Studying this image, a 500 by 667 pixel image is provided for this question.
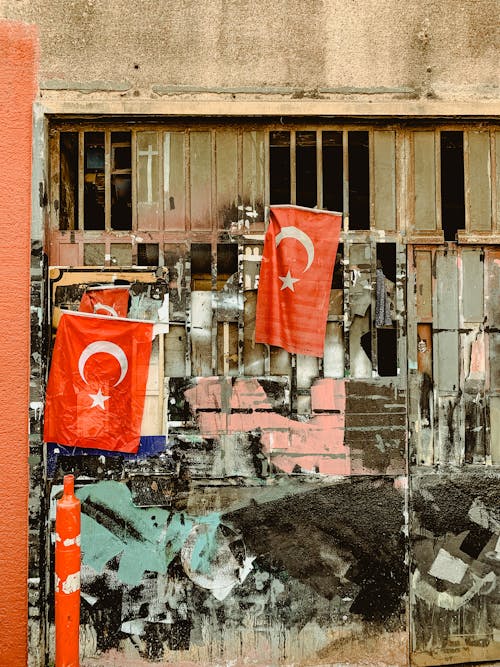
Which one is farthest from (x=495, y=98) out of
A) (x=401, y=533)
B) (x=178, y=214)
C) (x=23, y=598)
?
(x=23, y=598)

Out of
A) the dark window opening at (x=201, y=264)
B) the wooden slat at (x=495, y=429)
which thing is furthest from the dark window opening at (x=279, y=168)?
the wooden slat at (x=495, y=429)

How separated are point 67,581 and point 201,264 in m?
2.47

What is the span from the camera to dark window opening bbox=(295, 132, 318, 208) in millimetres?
4777

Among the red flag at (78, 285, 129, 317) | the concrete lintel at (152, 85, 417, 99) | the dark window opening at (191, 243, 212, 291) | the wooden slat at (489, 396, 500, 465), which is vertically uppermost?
the concrete lintel at (152, 85, 417, 99)

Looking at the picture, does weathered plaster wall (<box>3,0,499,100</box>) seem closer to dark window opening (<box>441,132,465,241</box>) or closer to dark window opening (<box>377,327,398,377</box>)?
dark window opening (<box>441,132,465,241</box>)

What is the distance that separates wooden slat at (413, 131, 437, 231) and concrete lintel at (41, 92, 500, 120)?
231 mm

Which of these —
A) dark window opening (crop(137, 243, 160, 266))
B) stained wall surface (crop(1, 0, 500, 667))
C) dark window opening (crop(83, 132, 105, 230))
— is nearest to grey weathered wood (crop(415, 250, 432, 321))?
stained wall surface (crop(1, 0, 500, 667))

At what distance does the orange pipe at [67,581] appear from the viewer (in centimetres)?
365

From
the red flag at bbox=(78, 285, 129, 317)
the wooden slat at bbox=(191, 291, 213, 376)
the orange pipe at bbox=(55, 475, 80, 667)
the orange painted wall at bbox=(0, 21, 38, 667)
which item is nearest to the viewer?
the orange pipe at bbox=(55, 475, 80, 667)

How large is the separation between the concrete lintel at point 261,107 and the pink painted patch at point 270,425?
2.11 meters

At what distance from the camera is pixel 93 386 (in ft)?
15.0

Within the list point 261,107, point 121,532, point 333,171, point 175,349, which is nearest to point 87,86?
point 261,107

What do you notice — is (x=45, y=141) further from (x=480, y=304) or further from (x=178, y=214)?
(x=480, y=304)

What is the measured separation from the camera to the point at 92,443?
15.0 ft
